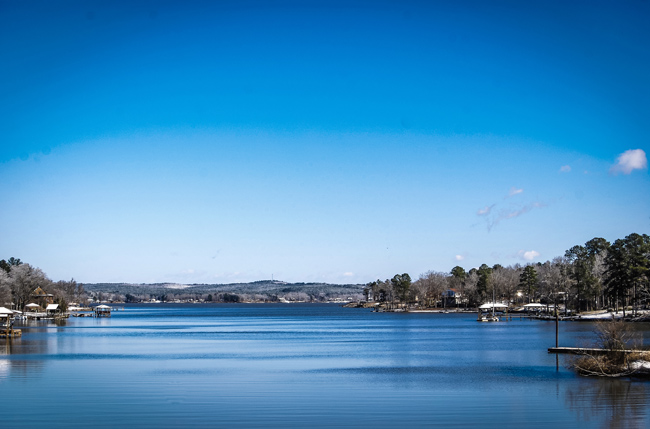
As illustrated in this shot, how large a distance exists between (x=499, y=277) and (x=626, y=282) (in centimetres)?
7911

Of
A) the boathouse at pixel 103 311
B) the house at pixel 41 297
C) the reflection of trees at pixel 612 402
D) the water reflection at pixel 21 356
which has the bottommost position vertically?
the boathouse at pixel 103 311

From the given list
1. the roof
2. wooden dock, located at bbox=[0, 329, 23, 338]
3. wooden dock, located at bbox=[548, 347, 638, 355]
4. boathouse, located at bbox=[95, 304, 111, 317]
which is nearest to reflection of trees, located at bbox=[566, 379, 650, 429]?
wooden dock, located at bbox=[548, 347, 638, 355]

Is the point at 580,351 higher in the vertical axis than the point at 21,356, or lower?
higher

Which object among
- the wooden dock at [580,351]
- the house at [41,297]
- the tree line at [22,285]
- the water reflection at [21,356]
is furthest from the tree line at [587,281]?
the house at [41,297]

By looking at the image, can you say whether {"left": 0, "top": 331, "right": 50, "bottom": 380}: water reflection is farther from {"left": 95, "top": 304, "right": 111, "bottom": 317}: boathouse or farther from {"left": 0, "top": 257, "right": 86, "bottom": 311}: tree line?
{"left": 95, "top": 304, "right": 111, "bottom": 317}: boathouse

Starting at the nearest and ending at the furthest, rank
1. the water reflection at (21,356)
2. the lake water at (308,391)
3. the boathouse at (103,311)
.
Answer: the lake water at (308,391) < the water reflection at (21,356) < the boathouse at (103,311)

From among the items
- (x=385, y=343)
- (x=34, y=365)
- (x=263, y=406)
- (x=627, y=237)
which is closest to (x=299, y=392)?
(x=263, y=406)

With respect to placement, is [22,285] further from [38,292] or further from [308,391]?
[308,391]

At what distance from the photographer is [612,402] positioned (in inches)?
1053

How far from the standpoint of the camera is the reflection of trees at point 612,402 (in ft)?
77.0

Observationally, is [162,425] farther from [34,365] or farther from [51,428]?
[34,365]

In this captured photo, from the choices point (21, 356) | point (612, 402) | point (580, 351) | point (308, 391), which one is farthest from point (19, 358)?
point (612, 402)

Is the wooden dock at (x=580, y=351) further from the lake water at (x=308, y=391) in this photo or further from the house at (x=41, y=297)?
the house at (x=41, y=297)

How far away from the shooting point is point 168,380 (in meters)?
34.4
